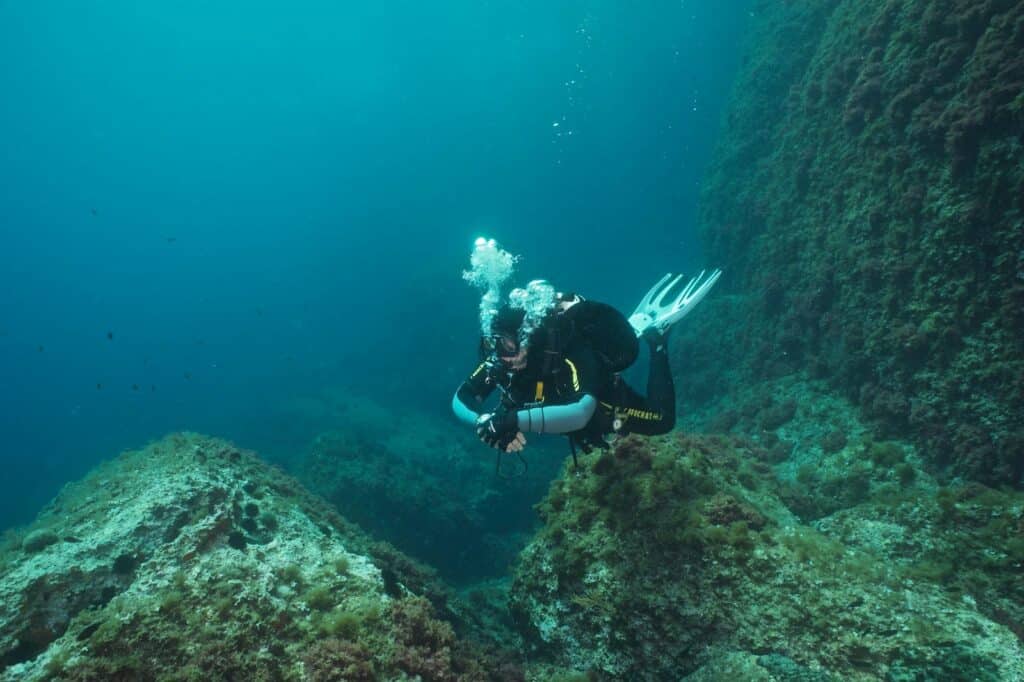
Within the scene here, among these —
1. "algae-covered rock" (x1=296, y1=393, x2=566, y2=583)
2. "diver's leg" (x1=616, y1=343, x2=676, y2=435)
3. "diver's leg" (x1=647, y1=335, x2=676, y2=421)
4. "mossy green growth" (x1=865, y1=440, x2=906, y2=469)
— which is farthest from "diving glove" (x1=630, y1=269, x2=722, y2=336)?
"algae-covered rock" (x1=296, y1=393, x2=566, y2=583)

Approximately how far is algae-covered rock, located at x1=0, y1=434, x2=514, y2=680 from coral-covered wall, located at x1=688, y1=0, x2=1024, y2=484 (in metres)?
8.22

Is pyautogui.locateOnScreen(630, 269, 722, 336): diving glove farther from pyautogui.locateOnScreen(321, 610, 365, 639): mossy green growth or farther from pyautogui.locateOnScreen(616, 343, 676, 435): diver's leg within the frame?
pyautogui.locateOnScreen(321, 610, 365, 639): mossy green growth

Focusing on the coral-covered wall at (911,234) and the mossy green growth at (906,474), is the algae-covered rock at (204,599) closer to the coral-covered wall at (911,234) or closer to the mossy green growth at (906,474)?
the mossy green growth at (906,474)

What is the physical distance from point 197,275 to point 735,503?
5118 inches

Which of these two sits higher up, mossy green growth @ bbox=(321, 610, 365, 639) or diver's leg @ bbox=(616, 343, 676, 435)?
diver's leg @ bbox=(616, 343, 676, 435)

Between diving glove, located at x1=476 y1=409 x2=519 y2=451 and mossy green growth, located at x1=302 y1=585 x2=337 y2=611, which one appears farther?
mossy green growth, located at x1=302 y1=585 x2=337 y2=611

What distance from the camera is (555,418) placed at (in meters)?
4.15

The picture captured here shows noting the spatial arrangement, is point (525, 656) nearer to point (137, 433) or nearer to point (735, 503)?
point (735, 503)

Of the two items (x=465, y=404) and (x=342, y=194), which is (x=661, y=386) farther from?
(x=342, y=194)

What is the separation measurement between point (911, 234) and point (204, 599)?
11682mm

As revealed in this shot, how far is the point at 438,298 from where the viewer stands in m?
43.2

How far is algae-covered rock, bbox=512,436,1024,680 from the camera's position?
3.67 m

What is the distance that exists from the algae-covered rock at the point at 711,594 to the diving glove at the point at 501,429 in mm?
2047

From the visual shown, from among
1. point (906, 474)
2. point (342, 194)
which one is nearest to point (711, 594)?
point (906, 474)
